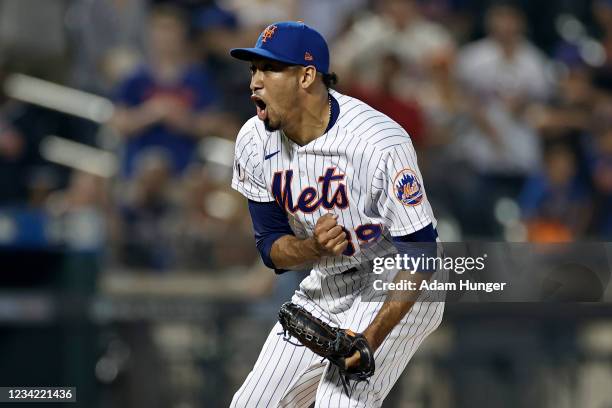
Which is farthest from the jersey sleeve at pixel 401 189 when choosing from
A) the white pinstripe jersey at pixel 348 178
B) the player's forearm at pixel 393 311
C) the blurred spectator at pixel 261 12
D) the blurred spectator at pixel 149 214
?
A: the blurred spectator at pixel 261 12

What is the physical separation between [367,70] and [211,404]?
2.84 metres

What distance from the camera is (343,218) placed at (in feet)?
14.7

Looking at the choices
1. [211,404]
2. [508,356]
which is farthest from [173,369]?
[508,356]

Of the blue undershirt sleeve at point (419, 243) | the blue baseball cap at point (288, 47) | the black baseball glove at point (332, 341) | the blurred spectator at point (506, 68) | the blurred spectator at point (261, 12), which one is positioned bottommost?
the black baseball glove at point (332, 341)

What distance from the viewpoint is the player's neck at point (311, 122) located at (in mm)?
4480

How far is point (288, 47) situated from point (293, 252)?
0.80 meters

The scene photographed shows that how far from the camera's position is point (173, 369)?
25.7 feet

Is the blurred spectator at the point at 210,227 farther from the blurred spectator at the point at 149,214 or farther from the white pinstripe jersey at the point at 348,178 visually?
the white pinstripe jersey at the point at 348,178

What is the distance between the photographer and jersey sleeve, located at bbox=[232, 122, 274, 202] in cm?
463

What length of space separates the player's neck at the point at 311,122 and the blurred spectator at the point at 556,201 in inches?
162

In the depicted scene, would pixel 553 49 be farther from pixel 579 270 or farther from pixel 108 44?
pixel 579 270

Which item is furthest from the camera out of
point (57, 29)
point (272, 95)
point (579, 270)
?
point (57, 29)

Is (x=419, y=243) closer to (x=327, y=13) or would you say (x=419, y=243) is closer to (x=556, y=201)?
(x=556, y=201)

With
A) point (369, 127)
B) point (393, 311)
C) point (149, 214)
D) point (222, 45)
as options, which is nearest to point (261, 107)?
point (369, 127)
